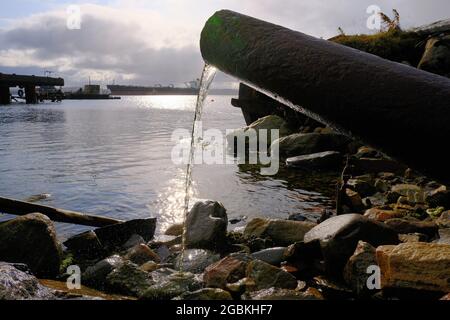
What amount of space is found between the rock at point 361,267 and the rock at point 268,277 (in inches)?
30.5

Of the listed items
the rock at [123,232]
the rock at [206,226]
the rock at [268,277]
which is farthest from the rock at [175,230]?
the rock at [268,277]

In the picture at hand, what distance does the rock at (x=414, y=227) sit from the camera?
23.4ft

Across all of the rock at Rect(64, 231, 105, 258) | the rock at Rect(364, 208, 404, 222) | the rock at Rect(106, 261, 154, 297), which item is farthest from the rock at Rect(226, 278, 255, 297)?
the rock at Rect(364, 208, 404, 222)

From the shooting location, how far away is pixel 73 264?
21.9 ft

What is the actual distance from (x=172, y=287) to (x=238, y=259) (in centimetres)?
111

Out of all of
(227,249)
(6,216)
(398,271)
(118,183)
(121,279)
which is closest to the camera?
(398,271)

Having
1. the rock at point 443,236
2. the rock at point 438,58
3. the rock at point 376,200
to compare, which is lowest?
the rock at point 376,200

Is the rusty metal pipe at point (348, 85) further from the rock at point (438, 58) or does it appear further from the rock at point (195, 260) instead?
the rock at point (438, 58)

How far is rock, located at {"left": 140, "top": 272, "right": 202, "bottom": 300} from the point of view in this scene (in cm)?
509

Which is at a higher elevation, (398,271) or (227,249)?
(398,271)

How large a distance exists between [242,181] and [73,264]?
30.5ft
